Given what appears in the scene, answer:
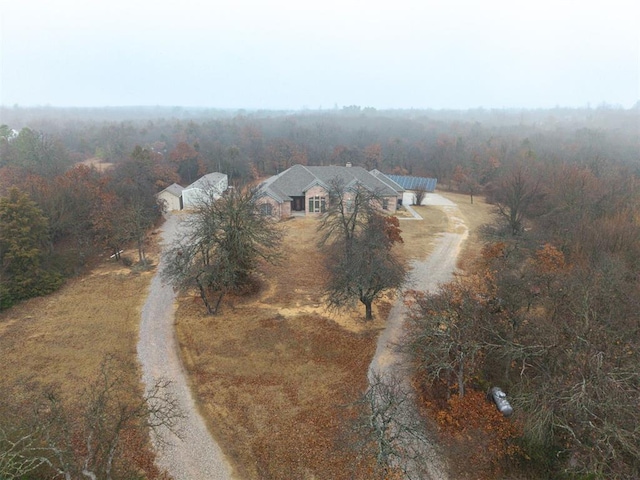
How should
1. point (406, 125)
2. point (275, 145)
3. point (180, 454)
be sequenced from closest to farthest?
point (180, 454), point (275, 145), point (406, 125)

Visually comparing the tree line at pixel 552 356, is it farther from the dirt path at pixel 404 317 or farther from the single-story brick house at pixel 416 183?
the single-story brick house at pixel 416 183

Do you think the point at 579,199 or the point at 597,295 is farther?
the point at 579,199

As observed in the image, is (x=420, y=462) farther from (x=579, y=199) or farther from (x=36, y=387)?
(x=579, y=199)

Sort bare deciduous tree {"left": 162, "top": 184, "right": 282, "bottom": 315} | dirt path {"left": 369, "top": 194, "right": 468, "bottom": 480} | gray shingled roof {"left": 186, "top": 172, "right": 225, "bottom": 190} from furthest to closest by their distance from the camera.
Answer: gray shingled roof {"left": 186, "top": 172, "right": 225, "bottom": 190}
bare deciduous tree {"left": 162, "top": 184, "right": 282, "bottom": 315}
dirt path {"left": 369, "top": 194, "right": 468, "bottom": 480}

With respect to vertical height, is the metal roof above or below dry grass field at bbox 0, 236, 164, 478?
above

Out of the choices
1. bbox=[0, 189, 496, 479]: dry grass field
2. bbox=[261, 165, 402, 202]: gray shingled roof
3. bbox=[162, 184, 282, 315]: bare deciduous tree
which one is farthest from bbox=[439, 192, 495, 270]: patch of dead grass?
bbox=[162, 184, 282, 315]: bare deciduous tree

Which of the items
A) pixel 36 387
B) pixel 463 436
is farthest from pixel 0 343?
pixel 463 436

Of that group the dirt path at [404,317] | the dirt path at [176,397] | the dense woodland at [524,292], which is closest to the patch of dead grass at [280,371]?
the dirt path at [176,397]

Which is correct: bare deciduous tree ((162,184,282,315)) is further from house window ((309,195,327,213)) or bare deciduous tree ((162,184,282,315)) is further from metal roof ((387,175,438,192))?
metal roof ((387,175,438,192))
